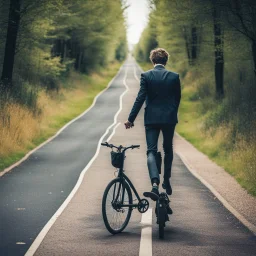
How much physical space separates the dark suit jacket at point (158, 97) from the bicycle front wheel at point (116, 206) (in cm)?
98

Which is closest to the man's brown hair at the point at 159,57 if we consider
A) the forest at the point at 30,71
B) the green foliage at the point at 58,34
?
the forest at the point at 30,71

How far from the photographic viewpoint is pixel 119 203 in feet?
23.2

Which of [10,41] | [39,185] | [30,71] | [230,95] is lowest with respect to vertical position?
[39,185]

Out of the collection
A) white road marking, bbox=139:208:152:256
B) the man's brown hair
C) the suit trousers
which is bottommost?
white road marking, bbox=139:208:152:256

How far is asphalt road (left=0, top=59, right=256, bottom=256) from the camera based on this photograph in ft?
21.3

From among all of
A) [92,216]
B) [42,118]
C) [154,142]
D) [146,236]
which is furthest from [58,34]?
[146,236]

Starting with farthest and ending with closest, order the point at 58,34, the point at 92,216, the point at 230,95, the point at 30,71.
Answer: the point at 58,34 < the point at 30,71 < the point at 230,95 < the point at 92,216

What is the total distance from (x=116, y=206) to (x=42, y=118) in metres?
19.2

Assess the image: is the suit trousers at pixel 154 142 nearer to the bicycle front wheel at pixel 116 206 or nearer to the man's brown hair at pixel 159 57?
the bicycle front wheel at pixel 116 206

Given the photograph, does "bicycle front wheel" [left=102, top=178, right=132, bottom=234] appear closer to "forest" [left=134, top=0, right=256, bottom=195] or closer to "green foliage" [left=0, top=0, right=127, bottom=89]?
"forest" [left=134, top=0, right=256, bottom=195]

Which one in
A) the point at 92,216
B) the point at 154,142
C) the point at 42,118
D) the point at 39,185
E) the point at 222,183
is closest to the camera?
the point at 154,142

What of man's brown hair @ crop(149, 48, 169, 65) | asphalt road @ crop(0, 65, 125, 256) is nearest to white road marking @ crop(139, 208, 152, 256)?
asphalt road @ crop(0, 65, 125, 256)

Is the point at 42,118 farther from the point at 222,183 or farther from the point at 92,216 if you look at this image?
the point at 92,216

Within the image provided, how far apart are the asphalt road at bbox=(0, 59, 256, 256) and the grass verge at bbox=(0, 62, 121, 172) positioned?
945 mm
